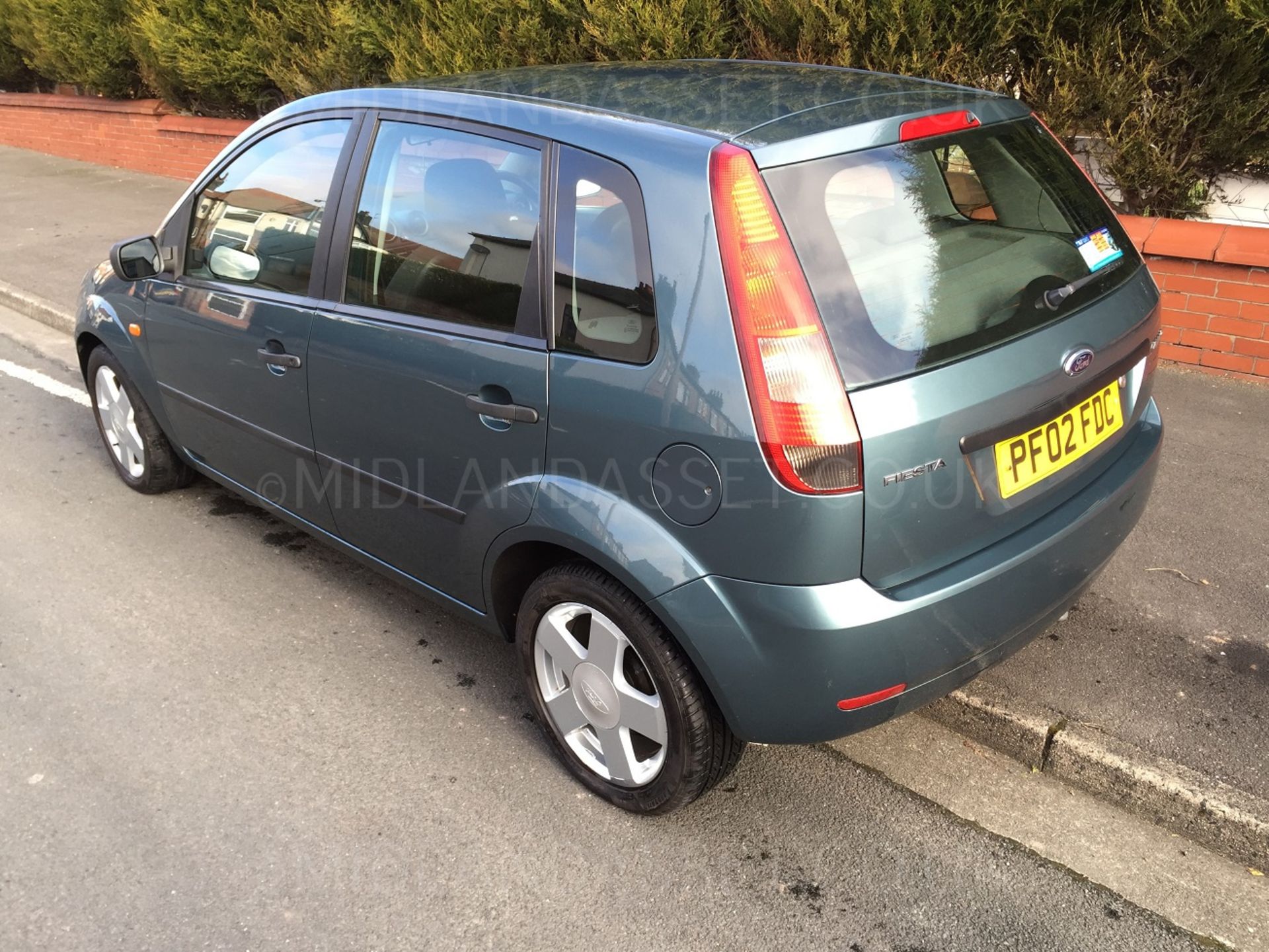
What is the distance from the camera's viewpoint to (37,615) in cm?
374

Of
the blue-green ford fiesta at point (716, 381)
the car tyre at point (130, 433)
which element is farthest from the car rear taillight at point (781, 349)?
the car tyre at point (130, 433)

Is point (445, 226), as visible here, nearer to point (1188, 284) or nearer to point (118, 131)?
point (1188, 284)

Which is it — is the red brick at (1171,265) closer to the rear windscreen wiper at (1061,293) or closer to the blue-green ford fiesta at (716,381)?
the blue-green ford fiesta at (716,381)

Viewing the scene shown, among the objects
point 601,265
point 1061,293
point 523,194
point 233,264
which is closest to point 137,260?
point 233,264

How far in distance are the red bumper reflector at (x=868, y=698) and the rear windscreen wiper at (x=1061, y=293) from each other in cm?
92

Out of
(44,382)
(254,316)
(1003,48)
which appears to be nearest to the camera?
(254,316)

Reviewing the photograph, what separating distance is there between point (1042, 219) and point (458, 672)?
2.15 meters

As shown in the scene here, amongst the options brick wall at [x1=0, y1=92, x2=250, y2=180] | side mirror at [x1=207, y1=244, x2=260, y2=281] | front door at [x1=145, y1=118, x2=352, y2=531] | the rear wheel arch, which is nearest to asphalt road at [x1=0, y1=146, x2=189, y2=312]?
brick wall at [x1=0, y1=92, x2=250, y2=180]

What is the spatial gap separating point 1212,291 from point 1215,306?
8cm

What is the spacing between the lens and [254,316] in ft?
11.2

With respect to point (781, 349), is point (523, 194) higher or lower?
higher

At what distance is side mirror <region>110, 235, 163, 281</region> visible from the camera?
12.7ft

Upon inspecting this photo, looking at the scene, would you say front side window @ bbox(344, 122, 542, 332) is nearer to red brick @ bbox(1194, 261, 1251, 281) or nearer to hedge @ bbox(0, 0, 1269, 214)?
hedge @ bbox(0, 0, 1269, 214)

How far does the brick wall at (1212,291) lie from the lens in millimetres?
5059
